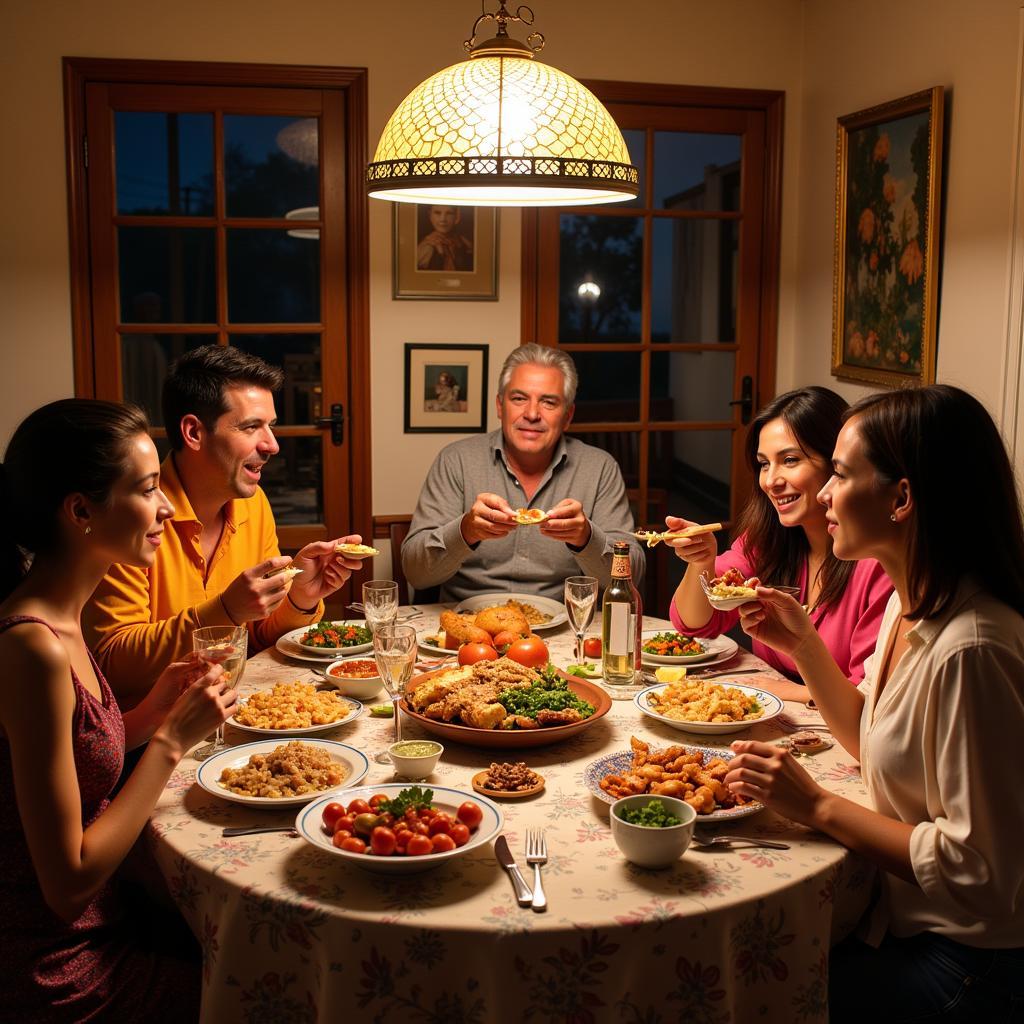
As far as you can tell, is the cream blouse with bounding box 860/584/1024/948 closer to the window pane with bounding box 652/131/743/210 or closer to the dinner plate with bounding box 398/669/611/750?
the dinner plate with bounding box 398/669/611/750

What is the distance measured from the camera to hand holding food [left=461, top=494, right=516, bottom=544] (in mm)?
2969

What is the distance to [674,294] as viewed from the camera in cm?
466

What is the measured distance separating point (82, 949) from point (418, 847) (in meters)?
0.58

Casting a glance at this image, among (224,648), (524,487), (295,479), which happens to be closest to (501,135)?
(224,648)

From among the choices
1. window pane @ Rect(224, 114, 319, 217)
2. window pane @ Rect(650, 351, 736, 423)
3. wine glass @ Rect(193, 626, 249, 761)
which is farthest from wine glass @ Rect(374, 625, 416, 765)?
window pane @ Rect(650, 351, 736, 423)

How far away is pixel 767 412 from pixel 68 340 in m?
2.64

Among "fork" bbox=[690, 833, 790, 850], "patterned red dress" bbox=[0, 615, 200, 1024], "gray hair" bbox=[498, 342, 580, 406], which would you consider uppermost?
"gray hair" bbox=[498, 342, 580, 406]

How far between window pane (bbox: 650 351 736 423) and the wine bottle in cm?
242

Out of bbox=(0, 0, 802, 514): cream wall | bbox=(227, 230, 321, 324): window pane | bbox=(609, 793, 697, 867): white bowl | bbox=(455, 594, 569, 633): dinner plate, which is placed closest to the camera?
bbox=(609, 793, 697, 867): white bowl

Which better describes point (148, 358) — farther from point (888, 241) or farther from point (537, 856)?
point (537, 856)

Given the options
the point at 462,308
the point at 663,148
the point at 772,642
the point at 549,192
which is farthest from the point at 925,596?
the point at 663,148

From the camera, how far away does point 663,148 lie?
4551mm

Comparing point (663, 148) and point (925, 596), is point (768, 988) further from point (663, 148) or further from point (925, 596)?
point (663, 148)

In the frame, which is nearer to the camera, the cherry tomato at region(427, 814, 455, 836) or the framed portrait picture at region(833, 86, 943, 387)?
the cherry tomato at region(427, 814, 455, 836)
